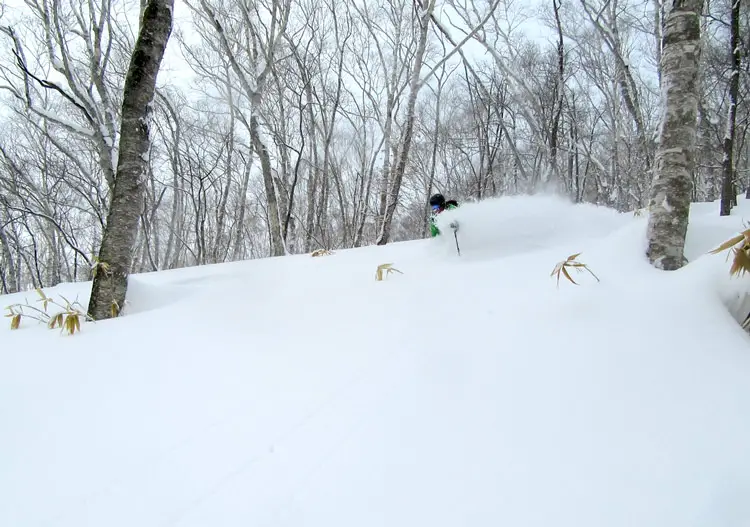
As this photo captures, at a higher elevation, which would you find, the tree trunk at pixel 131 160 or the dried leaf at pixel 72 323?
the tree trunk at pixel 131 160

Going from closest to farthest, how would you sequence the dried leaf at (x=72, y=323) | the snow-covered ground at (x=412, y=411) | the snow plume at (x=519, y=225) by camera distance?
the snow-covered ground at (x=412, y=411) → the dried leaf at (x=72, y=323) → the snow plume at (x=519, y=225)

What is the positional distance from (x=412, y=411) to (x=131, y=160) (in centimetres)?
293

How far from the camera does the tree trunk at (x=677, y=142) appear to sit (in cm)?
205

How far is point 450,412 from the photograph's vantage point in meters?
1.20

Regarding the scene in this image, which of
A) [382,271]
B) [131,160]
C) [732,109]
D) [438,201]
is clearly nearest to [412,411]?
[382,271]

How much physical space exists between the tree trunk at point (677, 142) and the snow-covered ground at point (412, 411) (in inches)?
5.9

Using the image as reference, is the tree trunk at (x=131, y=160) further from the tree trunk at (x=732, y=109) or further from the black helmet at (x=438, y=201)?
the tree trunk at (x=732, y=109)

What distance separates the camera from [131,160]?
2.79 m

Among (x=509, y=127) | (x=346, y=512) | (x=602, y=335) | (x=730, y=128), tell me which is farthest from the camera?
(x=509, y=127)

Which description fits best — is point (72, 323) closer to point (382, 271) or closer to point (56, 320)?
point (56, 320)

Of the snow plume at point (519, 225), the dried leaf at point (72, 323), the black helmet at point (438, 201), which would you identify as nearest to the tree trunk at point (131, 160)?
the dried leaf at point (72, 323)

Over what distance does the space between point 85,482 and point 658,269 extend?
2.70 m

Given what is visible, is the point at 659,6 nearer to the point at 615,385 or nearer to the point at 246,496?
the point at 615,385

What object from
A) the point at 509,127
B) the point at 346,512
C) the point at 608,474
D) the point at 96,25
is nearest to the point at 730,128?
the point at 608,474
